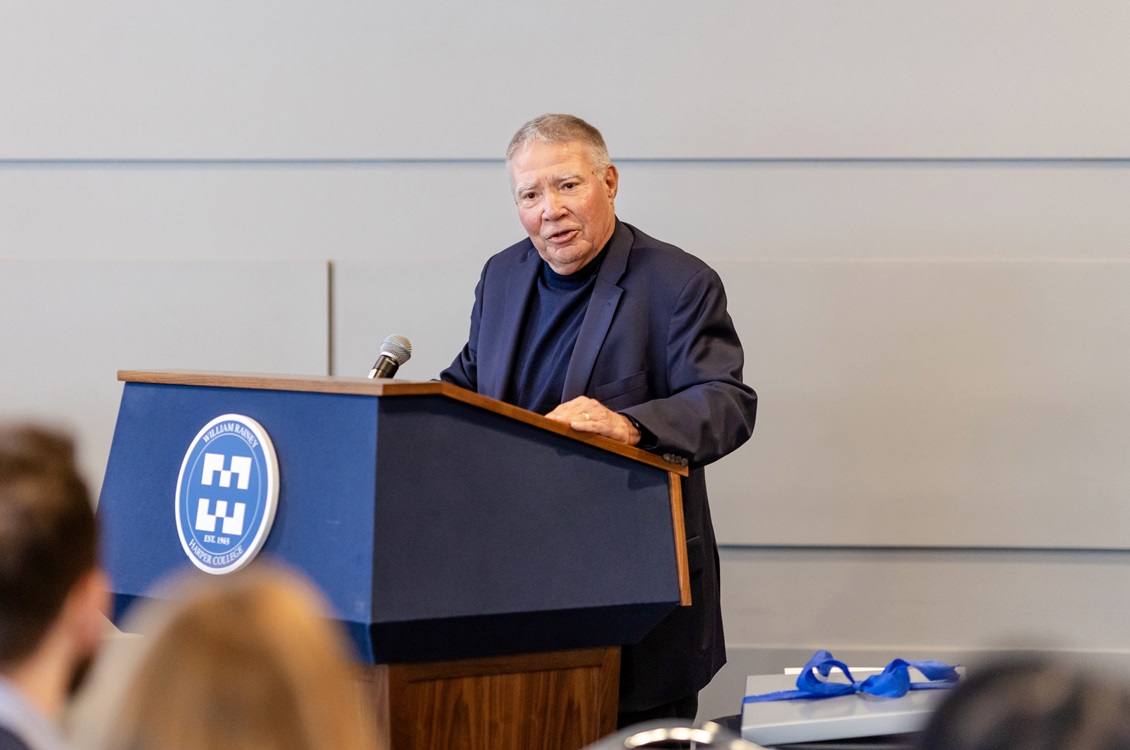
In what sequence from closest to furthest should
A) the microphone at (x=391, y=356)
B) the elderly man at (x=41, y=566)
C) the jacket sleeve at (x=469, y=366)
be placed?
the elderly man at (x=41, y=566), the microphone at (x=391, y=356), the jacket sleeve at (x=469, y=366)

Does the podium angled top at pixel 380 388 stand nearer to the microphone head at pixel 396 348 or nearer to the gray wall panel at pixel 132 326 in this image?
the microphone head at pixel 396 348

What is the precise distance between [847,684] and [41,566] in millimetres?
1252

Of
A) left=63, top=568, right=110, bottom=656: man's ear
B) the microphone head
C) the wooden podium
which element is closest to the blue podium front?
the wooden podium

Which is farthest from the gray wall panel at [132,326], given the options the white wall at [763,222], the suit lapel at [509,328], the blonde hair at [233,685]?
the blonde hair at [233,685]

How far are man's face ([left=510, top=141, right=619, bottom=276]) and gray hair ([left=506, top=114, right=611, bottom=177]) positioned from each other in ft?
0.03

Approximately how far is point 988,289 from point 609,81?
132 cm

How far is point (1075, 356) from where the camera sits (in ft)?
11.8

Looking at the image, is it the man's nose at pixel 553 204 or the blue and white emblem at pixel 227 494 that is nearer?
the blue and white emblem at pixel 227 494

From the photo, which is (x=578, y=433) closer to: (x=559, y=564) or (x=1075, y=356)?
(x=559, y=564)

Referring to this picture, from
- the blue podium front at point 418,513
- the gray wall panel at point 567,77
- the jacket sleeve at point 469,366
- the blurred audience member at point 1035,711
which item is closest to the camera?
the blurred audience member at point 1035,711

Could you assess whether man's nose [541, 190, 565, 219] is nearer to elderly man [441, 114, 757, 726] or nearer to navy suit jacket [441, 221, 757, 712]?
elderly man [441, 114, 757, 726]

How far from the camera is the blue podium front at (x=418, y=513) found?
1.64 meters

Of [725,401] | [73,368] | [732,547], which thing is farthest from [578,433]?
[73,368]

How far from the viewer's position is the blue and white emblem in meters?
1.71
